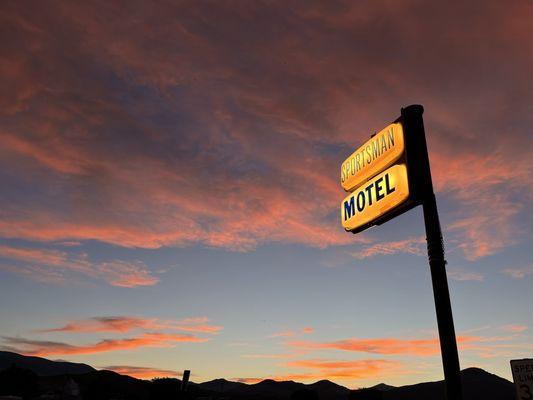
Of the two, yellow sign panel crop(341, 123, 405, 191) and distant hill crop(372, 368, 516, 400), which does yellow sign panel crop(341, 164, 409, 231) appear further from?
distant hill crop(372, 368, 516, 400)

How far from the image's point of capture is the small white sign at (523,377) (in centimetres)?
559

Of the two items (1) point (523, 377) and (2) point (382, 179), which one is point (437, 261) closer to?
(2) point (382, 179)

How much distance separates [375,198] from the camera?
6629 mm

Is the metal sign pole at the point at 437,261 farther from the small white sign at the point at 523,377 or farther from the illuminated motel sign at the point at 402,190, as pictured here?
the small white sign at the point at 523,377

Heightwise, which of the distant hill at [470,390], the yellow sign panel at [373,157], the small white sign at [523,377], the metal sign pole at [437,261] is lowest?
the small white sign at [523,377]

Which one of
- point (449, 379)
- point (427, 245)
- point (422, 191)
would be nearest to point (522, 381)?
point (449, 379)

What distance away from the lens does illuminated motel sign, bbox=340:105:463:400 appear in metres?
4.99

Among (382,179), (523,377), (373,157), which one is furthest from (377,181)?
(523,377)

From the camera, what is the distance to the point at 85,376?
10281 cm

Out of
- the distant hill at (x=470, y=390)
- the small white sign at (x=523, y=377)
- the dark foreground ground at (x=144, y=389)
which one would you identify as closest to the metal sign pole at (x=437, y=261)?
the small white sign at (x=523, y=377)

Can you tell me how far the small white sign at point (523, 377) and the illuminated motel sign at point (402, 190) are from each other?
138 cm

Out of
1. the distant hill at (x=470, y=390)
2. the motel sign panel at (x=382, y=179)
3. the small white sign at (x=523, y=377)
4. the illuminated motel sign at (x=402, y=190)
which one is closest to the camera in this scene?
the illuminated motel sign at (x=402, y=190)

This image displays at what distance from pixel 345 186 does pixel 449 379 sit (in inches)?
137

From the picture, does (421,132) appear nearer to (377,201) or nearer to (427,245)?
(377,201)
